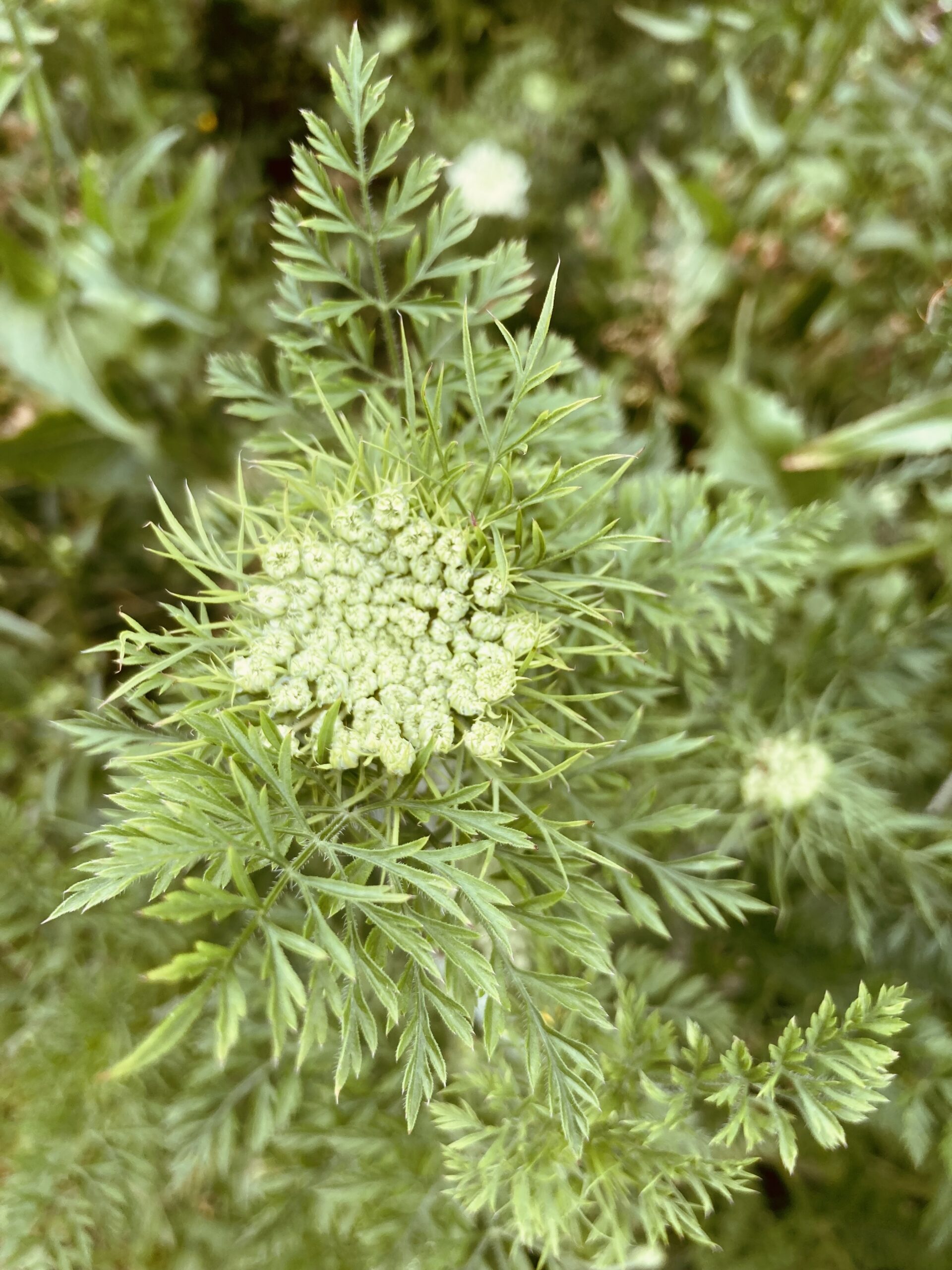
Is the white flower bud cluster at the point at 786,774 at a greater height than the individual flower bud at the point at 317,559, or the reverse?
the individual flower bud at the point at 317,559

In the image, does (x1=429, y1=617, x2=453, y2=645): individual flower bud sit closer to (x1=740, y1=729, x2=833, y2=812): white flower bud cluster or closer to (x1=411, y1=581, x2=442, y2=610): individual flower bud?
(x1=411, y1=581, x2=442, y2=610): individual flower bud

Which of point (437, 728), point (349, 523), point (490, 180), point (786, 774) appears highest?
point (490, 180)

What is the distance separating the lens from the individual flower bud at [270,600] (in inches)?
23.4

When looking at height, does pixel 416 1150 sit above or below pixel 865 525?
below

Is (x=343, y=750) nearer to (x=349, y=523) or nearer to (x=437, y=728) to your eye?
(x=437, y=728)

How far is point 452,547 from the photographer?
602mm

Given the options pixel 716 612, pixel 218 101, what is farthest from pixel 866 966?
pixel 218 101

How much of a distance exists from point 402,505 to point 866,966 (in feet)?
2.69

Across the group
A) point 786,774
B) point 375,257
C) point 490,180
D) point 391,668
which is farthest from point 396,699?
point 490,180

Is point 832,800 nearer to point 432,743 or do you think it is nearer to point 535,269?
point 432,743

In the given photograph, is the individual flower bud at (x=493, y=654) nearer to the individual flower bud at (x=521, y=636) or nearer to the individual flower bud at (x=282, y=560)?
the individual flower bud at (x=521, y=636)

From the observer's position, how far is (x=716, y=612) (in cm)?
78

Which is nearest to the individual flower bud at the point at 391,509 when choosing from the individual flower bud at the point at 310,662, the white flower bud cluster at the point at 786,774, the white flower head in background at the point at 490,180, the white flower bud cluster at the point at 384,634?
the white flower bud cluster at the point at 384,634

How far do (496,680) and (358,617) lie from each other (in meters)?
0.12
